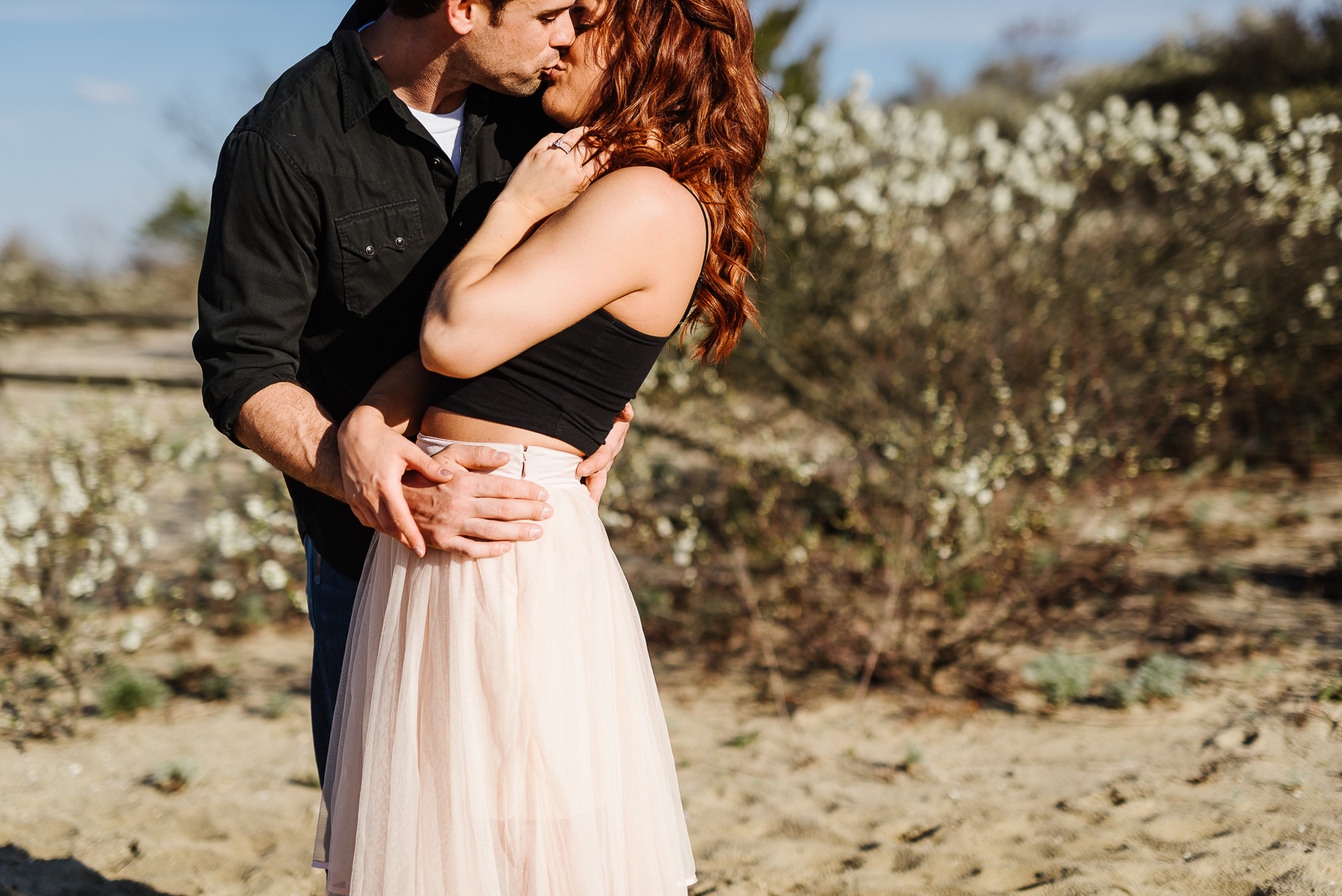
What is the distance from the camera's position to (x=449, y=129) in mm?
1902

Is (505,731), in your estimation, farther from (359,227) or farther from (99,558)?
(99,558)

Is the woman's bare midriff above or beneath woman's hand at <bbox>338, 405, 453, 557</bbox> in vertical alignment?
above

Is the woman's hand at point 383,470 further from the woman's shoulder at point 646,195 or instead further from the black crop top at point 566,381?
the woman's shoulder at point 646,195

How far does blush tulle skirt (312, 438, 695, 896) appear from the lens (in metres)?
1.53

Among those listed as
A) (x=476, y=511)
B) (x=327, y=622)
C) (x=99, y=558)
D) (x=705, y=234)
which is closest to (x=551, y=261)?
(x=705, y=234)

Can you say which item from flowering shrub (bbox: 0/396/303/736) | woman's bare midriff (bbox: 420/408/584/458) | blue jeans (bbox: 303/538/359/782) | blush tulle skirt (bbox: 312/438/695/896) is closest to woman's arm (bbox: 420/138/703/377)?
woman's bare midriff (bbox: 420/408/584/458)

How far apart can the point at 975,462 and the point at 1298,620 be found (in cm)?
203

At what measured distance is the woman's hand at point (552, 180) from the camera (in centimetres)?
159

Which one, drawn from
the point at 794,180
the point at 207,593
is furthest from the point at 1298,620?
the point at 207,593

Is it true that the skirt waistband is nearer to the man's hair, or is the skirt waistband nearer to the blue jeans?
the blue jeans

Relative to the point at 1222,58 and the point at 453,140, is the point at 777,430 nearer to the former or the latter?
the point at 453,140

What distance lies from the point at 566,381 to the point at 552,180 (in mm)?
337

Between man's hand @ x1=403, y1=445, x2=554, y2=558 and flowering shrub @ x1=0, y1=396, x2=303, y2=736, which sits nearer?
man's hand @ x1=403, y1=445, x2=554, y2=558

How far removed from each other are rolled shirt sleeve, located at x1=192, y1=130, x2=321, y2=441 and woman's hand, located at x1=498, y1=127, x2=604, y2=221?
0.43 m
